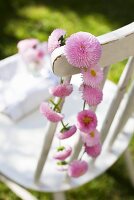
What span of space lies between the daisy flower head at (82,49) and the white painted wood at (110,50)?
0.02 m

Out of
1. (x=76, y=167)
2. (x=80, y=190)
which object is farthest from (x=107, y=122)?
(x=80, y=190)

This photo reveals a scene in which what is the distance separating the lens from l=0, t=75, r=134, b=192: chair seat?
1.20 m

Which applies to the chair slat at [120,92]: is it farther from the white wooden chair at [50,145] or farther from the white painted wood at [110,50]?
the white painted wood at [110,50]

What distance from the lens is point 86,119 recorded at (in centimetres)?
88

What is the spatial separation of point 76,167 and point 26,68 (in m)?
0.49

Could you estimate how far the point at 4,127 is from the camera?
1.32m

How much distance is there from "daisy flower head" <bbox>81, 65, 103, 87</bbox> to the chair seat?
48 cm

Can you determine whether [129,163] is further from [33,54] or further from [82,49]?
[82,49]

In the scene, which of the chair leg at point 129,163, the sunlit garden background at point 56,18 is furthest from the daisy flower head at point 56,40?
the sunlit garden background at point 56,18

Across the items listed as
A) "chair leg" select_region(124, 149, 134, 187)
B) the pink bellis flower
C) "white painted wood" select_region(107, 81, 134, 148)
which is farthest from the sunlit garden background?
the pink bellis flower

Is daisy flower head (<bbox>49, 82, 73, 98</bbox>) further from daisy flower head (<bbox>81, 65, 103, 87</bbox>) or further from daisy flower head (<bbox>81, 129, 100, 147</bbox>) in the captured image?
daisy flower head (<bbox>81, 129, 100, 147</bbox>)

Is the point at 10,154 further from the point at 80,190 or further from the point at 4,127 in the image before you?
the point at 80,190

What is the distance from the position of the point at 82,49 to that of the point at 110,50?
82 millimetres

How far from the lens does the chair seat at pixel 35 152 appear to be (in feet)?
3.93
